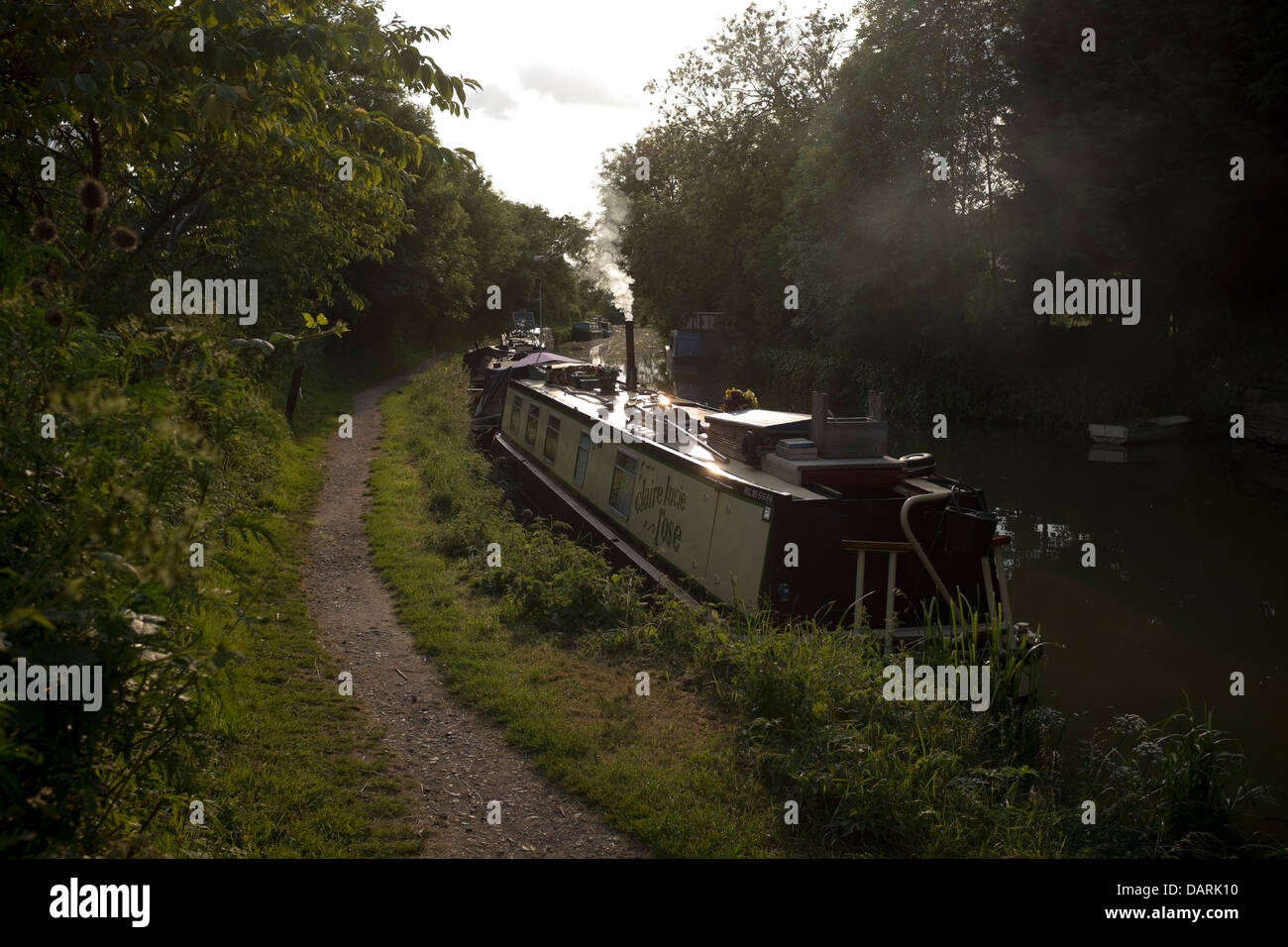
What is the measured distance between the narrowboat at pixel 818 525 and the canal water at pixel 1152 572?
185cm

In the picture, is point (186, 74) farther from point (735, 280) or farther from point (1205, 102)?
point (735, 280)

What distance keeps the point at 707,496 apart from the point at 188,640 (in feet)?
15.3

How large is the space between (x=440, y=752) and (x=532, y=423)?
9.36 meters

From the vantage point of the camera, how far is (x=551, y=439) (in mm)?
13211

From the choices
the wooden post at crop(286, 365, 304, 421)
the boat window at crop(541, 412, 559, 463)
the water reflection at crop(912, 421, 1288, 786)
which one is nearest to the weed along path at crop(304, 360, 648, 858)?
the boat window at crop(541, 412, 559, 463)

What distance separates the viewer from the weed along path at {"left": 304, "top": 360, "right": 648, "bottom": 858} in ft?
14.5

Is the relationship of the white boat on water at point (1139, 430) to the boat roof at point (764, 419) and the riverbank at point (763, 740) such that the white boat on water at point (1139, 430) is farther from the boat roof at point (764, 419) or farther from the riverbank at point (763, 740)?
the boat roof at point (764, 419)

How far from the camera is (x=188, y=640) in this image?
421 cm

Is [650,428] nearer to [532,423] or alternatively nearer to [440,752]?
[532,423]

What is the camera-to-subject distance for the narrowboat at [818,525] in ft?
22.3

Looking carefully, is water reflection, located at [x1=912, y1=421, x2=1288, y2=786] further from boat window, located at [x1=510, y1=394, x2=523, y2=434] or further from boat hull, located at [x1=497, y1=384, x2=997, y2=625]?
boat window, located at [x1=510, y1=394, x2=523, y2=434]

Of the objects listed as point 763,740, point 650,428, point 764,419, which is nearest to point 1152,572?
point 764,419

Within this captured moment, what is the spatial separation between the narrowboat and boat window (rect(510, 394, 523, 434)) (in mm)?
5894
